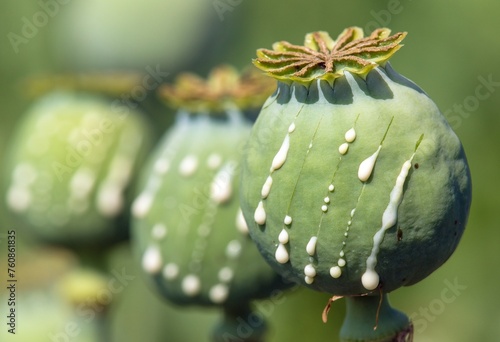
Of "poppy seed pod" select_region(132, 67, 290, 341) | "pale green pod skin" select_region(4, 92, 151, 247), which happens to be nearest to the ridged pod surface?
"poppy seed pod" select_region(132, 67, 290, 341)

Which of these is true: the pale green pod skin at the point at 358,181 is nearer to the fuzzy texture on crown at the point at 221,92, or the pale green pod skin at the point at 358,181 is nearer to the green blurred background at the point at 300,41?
the fuzzy texture on crown at the point at 221,92

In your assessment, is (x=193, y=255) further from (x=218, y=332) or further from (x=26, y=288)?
(x=26, y=288)

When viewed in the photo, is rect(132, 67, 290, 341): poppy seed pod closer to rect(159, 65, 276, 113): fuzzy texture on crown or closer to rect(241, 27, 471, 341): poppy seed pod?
rect(159, 65, 276, 113): fuzzy texture on crown

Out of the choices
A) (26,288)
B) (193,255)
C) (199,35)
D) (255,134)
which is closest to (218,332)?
(193,255)

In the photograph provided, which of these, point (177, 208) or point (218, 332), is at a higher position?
point (177, 208)

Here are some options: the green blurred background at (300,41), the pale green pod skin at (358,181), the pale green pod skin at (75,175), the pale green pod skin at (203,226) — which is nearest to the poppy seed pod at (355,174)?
the pale green pod skin at (358,181)

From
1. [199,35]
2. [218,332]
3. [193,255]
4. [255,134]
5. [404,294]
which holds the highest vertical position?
[199,35]

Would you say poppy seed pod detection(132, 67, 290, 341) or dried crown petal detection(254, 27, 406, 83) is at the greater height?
dried crown petal detection(254, 27, 406, 83)

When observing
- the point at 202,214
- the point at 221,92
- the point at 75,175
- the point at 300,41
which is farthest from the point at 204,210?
the point at 300,41
